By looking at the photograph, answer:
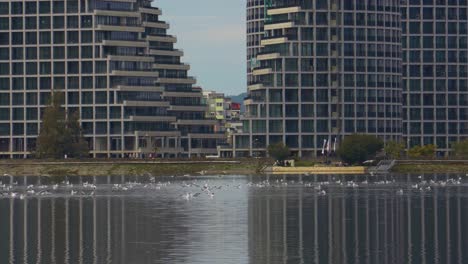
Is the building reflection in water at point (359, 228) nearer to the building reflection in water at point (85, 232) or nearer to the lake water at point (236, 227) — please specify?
the lake water at point (236, 227)

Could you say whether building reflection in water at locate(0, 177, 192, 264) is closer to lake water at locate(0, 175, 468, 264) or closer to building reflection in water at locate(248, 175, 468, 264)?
lake water at locate(0, 175, 468, 264)

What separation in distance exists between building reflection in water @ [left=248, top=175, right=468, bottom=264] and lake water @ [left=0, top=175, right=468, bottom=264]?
0.06 m

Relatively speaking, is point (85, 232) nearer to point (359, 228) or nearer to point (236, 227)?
point (236, 227)

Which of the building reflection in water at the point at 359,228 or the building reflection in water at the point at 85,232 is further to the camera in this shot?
the building reflection in water at the point at 85,232

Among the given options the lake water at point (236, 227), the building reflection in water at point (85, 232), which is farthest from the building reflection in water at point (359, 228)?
the building reflection in water at point (85, 232)

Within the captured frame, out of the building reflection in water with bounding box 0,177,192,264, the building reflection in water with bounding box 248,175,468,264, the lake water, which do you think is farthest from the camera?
the building reflection in water with bounding box 0,177,192,264

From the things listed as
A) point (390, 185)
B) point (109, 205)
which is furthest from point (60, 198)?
point (390, 185)

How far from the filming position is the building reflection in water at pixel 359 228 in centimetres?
7119

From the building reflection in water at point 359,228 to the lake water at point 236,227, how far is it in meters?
0.06

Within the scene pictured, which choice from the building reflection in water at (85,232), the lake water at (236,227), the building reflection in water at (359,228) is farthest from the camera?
the building reflection in water at (85,232)

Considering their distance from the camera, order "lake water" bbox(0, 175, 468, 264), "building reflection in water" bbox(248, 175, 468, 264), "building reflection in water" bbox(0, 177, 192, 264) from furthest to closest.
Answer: "building reflection in water" bbox(0, 177, 192, 264)
"lake water" bbox(0, 175, 468, 264)
"building reflection in water" bbox(248, 175, 468, 264)

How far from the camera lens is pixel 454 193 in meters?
146

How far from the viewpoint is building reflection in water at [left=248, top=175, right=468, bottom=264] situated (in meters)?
71.2

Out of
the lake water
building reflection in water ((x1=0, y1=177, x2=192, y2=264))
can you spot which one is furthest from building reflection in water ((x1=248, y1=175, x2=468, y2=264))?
building reflection in water ((x1=0, y1=177, x2=192, y2=264))
